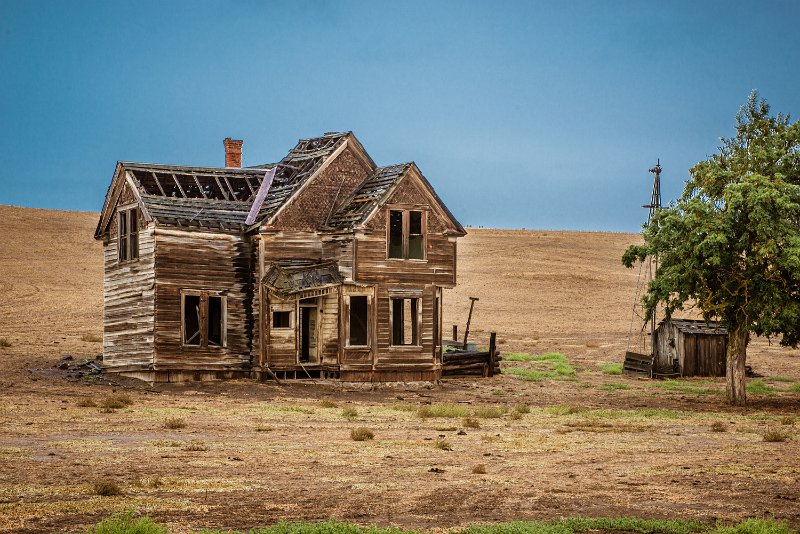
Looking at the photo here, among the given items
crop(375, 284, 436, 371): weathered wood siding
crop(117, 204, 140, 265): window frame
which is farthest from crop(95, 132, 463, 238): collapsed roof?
crop(375, 284, 436, 371): weathered wood siding

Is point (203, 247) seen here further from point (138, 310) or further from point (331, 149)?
point (331, 149)

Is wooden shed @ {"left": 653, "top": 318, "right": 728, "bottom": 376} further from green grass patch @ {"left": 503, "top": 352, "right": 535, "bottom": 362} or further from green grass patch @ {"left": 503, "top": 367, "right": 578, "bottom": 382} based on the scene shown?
green grass patch @ {"left": 503, "top": 352, "right": 535, "bottom": 362}

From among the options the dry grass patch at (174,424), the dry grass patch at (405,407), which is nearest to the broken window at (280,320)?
the dry grass patch at (405,407)

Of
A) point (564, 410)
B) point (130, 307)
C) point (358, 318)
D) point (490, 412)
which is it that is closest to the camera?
point (490, 412)

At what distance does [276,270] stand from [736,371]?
1383 cm

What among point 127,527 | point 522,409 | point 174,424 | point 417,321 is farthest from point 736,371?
point 127,527

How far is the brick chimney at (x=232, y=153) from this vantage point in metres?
39.9

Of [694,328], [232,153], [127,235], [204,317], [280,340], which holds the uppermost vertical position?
[232,153]

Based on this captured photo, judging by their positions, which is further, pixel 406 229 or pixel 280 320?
pixel 406 229

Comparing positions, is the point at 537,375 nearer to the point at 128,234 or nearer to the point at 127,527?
the point at 128,234

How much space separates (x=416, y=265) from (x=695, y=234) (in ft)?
32.4

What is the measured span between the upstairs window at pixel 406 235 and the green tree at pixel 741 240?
7.86 meters

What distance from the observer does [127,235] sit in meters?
34.2

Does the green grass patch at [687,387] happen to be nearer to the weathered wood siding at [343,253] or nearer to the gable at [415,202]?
the gable at [415,202]
